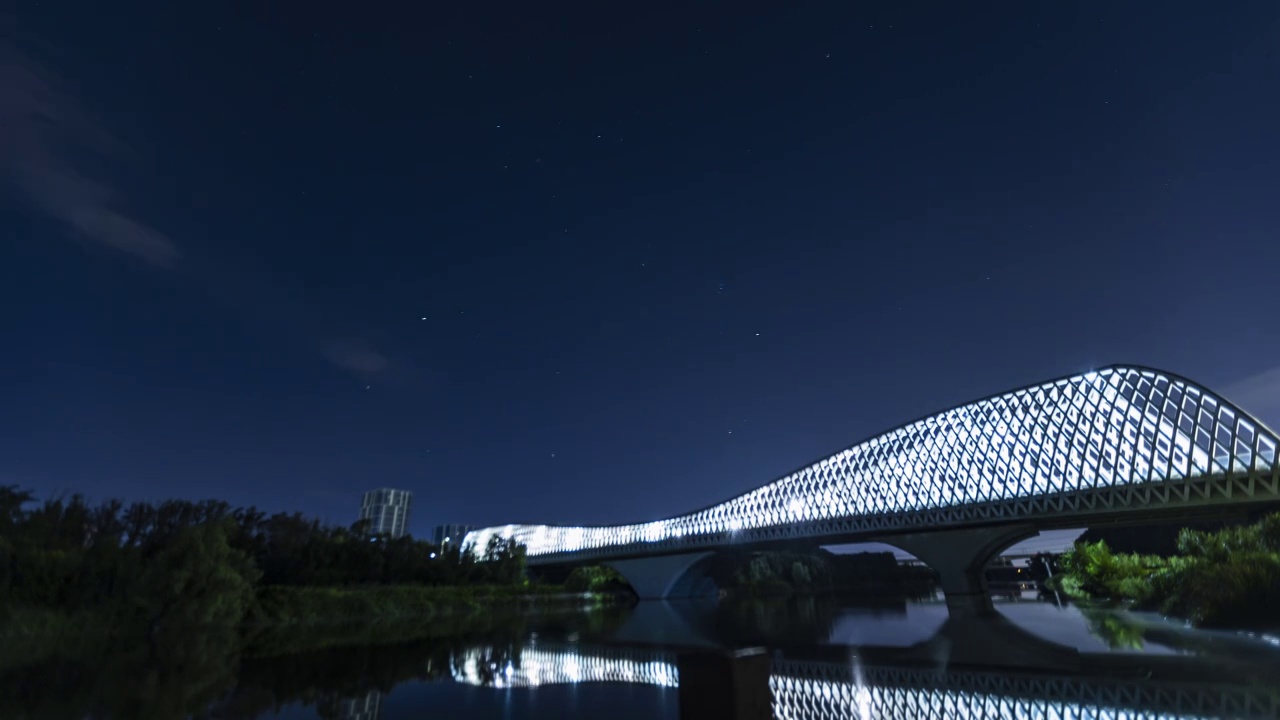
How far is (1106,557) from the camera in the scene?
49688 millimetres

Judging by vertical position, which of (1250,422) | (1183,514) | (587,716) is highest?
(1250,422)

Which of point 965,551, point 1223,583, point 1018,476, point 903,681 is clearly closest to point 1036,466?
point 1018,476

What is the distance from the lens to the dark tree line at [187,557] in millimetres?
31078

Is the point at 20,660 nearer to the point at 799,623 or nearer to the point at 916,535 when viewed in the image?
the point at 799,623

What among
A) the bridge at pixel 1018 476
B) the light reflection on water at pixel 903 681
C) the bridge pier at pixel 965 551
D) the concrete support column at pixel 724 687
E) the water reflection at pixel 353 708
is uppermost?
the bridge at pixel 1018 476

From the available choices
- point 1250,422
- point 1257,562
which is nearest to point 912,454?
point 1250,422

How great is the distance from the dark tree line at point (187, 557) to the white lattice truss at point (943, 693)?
22555 mm

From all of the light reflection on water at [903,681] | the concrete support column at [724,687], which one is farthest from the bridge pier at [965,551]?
the concrete support column at [724,687]

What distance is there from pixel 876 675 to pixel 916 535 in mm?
58964

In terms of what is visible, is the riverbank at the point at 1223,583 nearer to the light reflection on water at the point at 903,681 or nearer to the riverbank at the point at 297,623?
the light reflection on water at the point at 903,681

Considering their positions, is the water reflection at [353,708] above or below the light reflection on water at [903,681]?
below

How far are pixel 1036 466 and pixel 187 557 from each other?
70.7 metres

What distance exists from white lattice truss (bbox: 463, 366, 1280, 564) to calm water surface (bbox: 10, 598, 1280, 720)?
1222 inches

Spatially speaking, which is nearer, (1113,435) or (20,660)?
(20,660)
